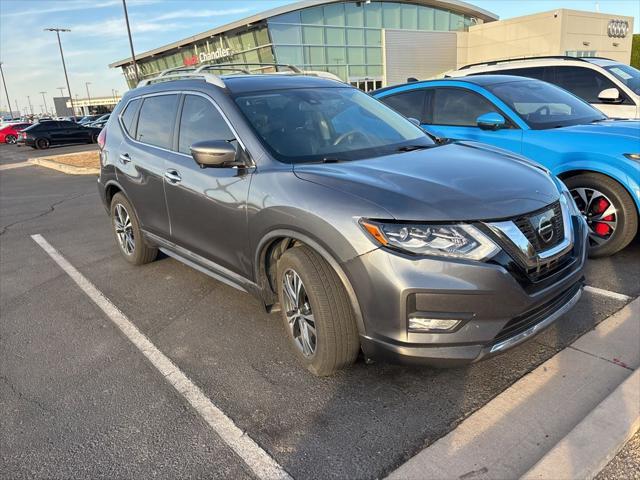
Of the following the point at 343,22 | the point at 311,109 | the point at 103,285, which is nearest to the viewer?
the point at 311,109

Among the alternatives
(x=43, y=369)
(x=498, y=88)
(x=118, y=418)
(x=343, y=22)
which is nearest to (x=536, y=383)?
(x=118, y=418)

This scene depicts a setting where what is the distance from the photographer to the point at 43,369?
3.34m

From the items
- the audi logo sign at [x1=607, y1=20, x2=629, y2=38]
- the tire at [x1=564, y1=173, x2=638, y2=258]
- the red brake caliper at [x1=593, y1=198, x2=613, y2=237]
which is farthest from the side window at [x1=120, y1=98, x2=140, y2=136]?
the audi logo sign at [x1=607, y1=20, x2=629, y2=38]

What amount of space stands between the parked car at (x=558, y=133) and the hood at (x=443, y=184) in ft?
5.47

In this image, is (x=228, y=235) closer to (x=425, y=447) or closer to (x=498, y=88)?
(x=425, y=447)

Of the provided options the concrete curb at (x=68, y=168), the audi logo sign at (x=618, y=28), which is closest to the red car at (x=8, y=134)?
the concrete curb at (x=68, y=168)

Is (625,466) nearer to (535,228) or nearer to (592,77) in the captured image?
(535,228)

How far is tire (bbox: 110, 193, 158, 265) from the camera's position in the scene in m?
4.94

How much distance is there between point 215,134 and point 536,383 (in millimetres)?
2630

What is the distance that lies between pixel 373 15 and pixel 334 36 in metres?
4.41

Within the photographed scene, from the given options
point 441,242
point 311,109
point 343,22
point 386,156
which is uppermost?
point 343,22

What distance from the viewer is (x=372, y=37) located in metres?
38.9

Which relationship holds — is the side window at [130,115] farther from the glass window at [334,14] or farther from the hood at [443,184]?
the glass window at [334,14]

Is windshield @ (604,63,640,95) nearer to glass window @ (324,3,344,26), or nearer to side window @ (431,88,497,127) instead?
side window @ (431,88,497,127)
